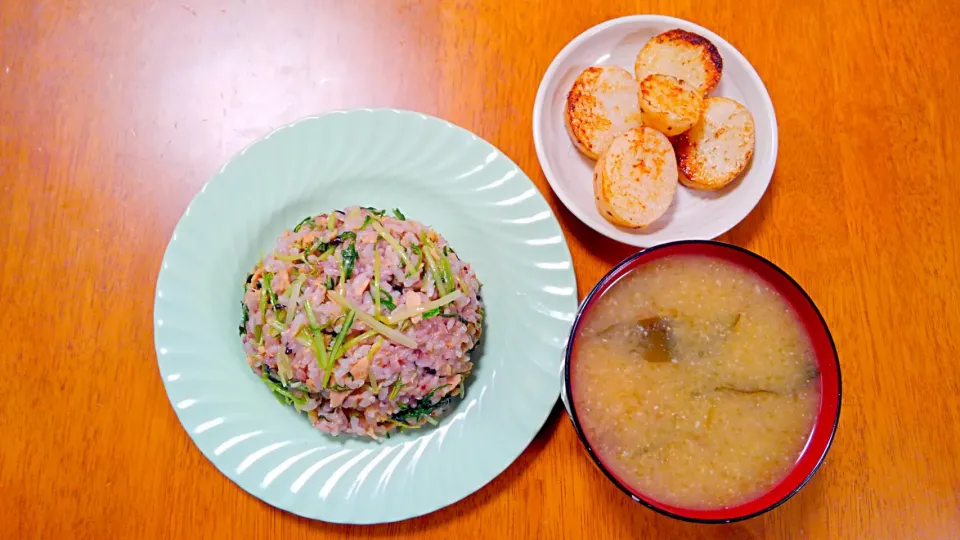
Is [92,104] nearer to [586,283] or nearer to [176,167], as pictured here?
[176,167]

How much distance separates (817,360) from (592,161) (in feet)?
2.45

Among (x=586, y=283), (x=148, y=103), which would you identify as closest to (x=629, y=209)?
(x=586, y=283)

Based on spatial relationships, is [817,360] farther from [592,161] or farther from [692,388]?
[592,161]

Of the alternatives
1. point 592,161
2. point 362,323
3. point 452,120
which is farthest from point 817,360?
point 452,120

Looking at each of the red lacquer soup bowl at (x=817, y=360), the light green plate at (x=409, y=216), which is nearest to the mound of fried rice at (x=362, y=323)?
the light green plate at (x=409, y=216)

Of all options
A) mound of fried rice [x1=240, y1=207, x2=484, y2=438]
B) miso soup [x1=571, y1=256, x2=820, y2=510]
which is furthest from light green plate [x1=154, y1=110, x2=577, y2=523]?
miso soup [x1=571, y1=256, x2=820, y2=510]

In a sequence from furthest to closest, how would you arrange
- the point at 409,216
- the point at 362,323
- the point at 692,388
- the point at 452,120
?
the point at 452,120 → the point at 409,216 → the point at 362,323 → the point at 692,388

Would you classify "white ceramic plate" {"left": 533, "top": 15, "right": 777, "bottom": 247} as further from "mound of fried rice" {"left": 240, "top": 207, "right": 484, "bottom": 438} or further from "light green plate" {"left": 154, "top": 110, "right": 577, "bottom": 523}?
"mound of fried rice" {"left": 240, "top": 207, "right": 484, "bottom": 438}

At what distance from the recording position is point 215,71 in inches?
75.9

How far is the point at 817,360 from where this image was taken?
1.41 meters

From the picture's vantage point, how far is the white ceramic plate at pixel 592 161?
1.77 m

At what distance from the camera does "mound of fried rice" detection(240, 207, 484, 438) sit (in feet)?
4.99

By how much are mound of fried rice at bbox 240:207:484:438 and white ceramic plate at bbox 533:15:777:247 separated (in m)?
0.39

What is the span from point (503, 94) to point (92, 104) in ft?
3.57
